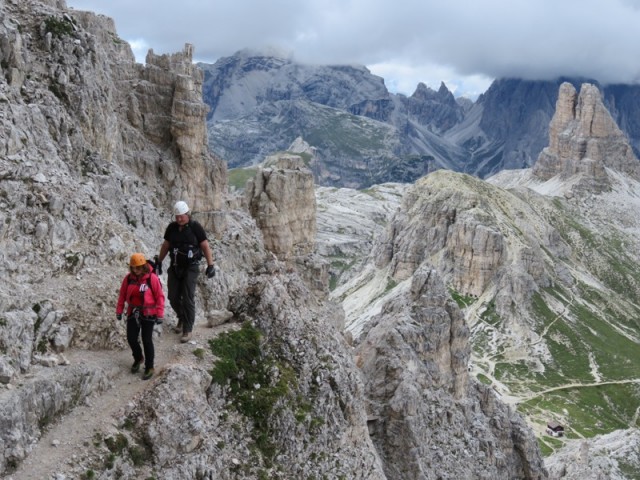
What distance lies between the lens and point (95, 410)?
1689 centimetres

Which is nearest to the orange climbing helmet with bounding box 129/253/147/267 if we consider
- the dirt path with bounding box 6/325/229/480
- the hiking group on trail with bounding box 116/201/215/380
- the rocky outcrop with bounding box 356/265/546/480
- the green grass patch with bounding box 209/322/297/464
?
the hiking group on trail with bounding box 116/201/215/380

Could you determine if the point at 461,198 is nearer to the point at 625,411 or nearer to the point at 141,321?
the point at 625,411

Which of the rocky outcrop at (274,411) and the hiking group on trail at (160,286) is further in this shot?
the hiking group on trail at (160,286)

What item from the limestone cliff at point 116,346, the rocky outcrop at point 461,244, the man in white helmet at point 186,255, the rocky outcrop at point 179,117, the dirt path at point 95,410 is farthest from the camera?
the rocky outcrop at point 461,244

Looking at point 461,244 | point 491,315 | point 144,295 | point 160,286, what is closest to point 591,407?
point 491,315

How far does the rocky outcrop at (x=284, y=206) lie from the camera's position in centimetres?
7144

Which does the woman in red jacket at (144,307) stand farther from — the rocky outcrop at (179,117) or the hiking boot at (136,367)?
the rocky outcrop at (179,117)

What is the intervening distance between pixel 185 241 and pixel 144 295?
10.7ft

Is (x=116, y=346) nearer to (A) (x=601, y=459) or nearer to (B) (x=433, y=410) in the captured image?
(B) (x=433, y=410)

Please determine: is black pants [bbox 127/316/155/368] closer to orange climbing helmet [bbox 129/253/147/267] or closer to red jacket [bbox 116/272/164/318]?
red jacket [bbox 116/272/164/318]

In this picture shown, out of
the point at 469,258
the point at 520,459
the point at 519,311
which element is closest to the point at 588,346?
the point at 519,311

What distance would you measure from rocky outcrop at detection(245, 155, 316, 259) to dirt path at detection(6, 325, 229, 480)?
49.3 meters

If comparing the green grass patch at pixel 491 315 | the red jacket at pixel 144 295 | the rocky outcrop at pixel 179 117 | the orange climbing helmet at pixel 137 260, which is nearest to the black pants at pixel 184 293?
the red jacket at pixel 144 295

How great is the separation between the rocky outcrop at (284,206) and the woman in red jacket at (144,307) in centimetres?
5096
